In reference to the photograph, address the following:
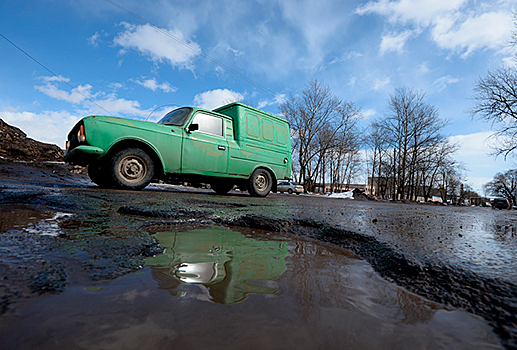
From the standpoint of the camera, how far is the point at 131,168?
4.70 meters

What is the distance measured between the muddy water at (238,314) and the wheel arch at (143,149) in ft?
13.0

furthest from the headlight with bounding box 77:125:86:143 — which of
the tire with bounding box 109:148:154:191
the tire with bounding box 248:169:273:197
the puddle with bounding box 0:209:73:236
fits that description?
the tire with bounding box 248:169:273:197

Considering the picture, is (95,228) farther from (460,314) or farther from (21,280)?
(460,314)

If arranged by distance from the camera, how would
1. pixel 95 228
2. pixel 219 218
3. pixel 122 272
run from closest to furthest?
pixel 122 272 < pixel 95 228 < pixel 219 218

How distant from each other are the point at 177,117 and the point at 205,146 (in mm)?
898

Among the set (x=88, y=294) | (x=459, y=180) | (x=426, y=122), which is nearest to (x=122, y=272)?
(x=88, y=294)

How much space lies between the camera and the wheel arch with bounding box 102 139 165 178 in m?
4.54

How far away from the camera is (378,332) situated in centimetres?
73

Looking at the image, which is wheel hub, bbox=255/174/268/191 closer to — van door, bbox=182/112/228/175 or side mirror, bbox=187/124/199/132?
van door, bbox=182/112/228/175

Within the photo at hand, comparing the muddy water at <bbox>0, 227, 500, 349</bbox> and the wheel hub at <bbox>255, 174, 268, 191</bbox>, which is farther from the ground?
the wheel hub at <bbox>255, 174, 268, 191</bbox>

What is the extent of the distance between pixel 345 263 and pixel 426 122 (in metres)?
27.0

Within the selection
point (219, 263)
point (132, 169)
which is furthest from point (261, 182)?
point (219, 263)

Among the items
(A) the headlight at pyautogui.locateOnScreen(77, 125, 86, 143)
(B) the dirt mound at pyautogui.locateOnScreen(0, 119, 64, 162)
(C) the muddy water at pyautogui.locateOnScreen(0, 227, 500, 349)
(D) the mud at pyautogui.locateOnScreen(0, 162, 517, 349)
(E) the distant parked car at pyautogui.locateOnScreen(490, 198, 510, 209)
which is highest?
(B) the dirt mound at pyautogui.locateOnScreen(0, 119, 64, 162)

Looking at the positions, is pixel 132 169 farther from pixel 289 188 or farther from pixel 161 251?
pixel 289 188
